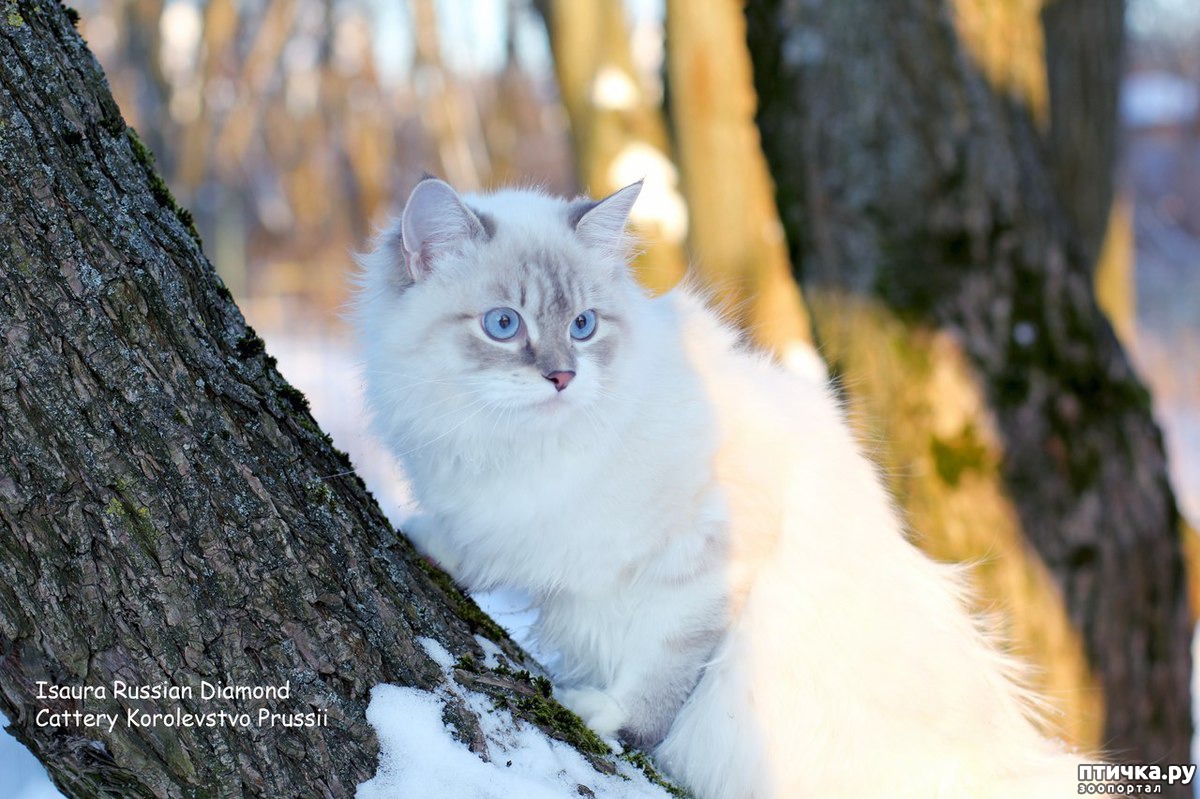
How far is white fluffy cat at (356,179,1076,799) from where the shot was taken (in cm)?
Result: 202

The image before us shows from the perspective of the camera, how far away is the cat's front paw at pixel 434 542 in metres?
2.15

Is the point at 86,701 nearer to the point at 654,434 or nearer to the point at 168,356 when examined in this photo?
the point at 168,356

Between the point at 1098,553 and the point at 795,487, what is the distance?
177cm

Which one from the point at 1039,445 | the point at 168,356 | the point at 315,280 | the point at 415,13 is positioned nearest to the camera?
the point at 168,356

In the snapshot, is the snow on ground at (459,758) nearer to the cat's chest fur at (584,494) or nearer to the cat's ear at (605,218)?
the cat's chest fur at (584,494)

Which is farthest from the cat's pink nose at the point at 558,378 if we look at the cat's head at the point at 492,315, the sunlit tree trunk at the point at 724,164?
the sunlit tree trunk at the point at 724,164

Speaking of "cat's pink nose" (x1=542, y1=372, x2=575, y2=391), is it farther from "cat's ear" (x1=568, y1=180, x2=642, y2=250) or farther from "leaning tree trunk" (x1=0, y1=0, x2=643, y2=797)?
"leaning tree trunk" (x1=0, y1=0, x2=643, y2=797)

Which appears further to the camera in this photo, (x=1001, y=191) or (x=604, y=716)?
(x=1001, y=191)

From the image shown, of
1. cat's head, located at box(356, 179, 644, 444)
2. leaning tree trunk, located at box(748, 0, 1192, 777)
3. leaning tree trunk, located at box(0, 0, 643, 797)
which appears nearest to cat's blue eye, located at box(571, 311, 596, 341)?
cat's head, located at box(356, 179, 644, 444)

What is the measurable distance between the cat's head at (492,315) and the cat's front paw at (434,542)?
0.23 meters

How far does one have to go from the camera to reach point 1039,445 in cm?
334

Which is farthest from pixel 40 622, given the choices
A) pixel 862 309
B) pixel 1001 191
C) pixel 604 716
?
pixel 1001 191

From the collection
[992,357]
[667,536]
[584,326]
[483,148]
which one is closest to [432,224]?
[584,326]

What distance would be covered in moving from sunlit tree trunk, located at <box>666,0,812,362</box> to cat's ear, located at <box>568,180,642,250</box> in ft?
8.67
